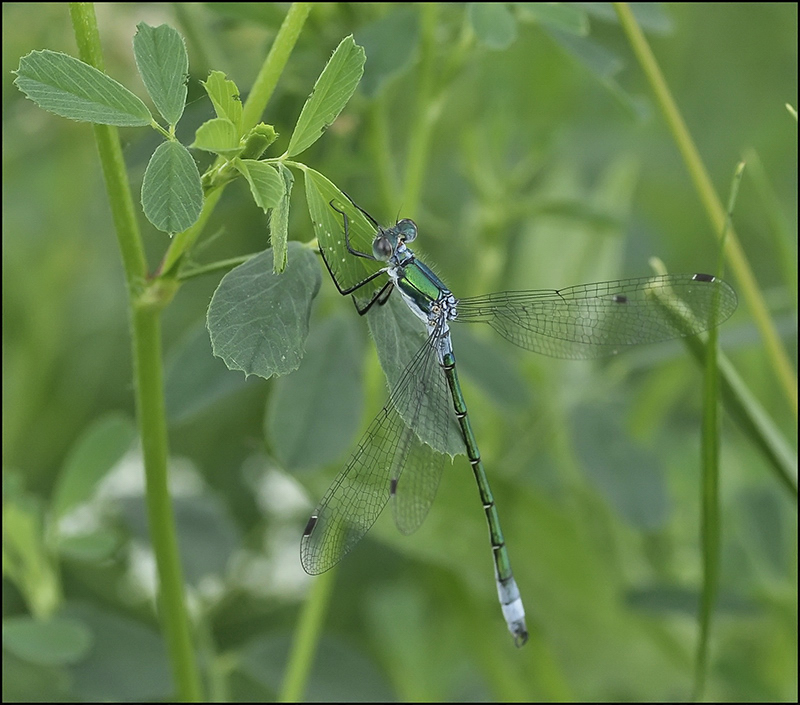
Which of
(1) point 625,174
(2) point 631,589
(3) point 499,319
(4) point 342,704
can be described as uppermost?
(1) point 625,174

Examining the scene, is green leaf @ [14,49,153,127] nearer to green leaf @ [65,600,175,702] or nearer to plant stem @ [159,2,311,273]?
plant stem @ [159,2,311,273]

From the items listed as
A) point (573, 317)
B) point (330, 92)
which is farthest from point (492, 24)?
point (573, 317)

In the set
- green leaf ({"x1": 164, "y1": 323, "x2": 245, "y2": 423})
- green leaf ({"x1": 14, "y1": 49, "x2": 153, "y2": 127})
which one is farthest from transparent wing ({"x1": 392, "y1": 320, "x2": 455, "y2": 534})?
green leaf ({"x1": 14, "y1": 49, "x2": 153, "y2": 127})

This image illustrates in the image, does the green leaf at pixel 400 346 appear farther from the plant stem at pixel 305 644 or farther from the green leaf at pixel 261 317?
the plant stem at pixel 305 644

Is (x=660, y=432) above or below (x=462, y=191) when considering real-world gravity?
below

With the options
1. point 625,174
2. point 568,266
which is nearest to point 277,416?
point 568,266

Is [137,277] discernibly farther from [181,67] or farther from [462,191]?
[462,191]

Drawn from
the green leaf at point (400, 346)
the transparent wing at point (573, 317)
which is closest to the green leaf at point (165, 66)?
the green leaf at point (400, 346)
